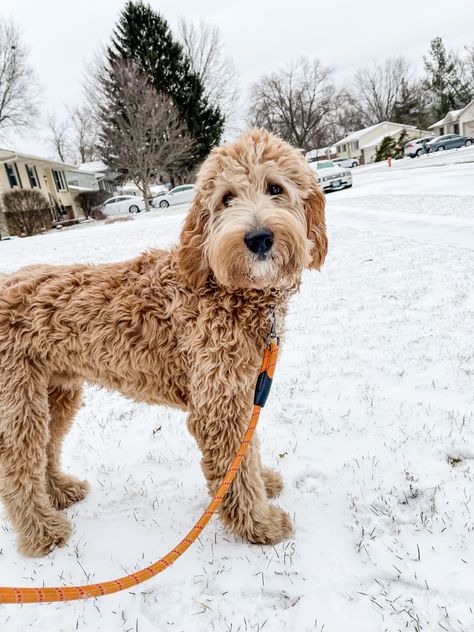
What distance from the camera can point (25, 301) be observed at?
8.21 ft

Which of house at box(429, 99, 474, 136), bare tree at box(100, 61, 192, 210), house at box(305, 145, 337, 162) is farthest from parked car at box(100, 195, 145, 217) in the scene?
house at box(429, 99, 474, 136)

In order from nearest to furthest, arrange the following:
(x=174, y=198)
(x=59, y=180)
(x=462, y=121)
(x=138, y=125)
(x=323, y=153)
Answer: (x=138, y=125) → (x=174, y=198) → (x=59, y=180) → (x=462, y=121) → (x=323, y=153)

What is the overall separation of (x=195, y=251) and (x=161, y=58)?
145 feet

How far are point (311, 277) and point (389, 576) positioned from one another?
6.09 meters

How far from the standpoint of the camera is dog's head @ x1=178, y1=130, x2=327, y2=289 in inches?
84.4

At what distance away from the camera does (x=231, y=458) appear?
2451mm

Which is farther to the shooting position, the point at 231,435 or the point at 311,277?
the point at 311,277

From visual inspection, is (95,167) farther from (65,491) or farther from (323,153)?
(65,491)

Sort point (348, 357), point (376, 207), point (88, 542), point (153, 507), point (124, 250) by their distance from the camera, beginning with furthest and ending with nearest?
point (376, 207)
point (124, 250)
point (348, 357)
point (153, 507)
point (88, 542)

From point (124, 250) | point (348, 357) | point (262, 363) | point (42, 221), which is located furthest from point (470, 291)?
point (42, 221)

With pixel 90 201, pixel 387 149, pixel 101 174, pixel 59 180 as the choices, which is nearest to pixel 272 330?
pixel 90 201

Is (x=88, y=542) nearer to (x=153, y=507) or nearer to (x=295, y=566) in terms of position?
(x=153, y=507)

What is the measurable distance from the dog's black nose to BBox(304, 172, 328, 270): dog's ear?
0.45 metres

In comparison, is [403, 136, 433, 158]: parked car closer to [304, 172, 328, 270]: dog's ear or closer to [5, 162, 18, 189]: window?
[5, 162, 18, 189]: window
